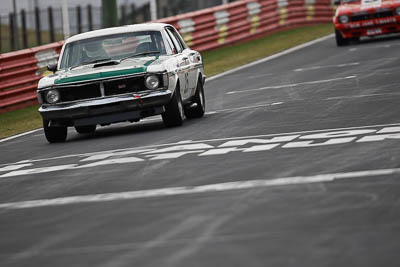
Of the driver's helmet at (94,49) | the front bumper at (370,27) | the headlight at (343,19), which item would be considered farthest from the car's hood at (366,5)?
the driver's helmet at (94,49)

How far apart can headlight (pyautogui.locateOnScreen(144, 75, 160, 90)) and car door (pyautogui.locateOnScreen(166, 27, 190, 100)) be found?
0.62 m

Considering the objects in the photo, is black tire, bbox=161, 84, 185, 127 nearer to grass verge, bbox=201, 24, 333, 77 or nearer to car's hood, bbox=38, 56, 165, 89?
car's hood, bbox=38, 56, 165, 89

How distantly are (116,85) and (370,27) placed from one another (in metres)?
15.0

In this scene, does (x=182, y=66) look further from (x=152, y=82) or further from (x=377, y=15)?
(x=377, y=15)

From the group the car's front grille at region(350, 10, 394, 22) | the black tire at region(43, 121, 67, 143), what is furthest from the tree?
the black tire at region(43, 121, 67, 143)

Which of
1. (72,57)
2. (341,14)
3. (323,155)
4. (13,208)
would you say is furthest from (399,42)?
(13,208)

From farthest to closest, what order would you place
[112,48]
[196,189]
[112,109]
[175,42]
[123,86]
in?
[175,42] < [112,48] < [123,86] < [112,109] < [196,189]

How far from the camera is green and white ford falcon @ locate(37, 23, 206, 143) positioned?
13.6 m

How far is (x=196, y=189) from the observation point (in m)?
8.23

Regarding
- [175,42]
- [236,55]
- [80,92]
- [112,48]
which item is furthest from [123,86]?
[236,55]

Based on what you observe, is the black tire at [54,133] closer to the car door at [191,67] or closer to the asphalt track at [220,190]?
the asphalt track at [220,190]

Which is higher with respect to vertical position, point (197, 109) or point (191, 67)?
point (191, 67)

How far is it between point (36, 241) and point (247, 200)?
1.58 m

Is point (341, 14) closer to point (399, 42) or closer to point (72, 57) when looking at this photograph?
point (399, 42)
